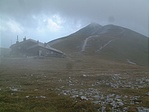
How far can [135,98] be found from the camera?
21328 millimetres

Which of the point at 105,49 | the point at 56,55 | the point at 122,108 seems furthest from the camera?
the point at 105,49

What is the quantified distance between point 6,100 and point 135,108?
11.3 meters

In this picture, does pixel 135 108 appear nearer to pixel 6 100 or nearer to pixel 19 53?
pixel 6 100

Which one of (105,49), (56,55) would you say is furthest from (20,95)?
(105,49)

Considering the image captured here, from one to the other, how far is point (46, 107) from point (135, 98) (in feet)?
29.3

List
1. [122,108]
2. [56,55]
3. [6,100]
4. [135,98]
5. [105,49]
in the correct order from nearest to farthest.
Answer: [122,108] → [6,100] → [135,98] → [56,55] → [105,49]

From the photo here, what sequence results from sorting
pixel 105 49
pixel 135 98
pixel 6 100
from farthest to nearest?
pixel 105 49 < pixel 135 98 < pixel 6 100

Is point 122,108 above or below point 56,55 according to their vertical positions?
below

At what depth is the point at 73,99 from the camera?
20.0m

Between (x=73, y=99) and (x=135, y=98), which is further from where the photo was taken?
(x=135, y=98)

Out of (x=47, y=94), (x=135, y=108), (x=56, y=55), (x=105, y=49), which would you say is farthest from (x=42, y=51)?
(x=135, y=108)

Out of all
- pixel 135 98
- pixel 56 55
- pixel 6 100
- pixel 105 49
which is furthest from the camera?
pixel 105 49

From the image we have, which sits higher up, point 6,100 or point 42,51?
point 42,51

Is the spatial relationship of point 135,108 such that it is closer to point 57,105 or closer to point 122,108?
point 122,108
